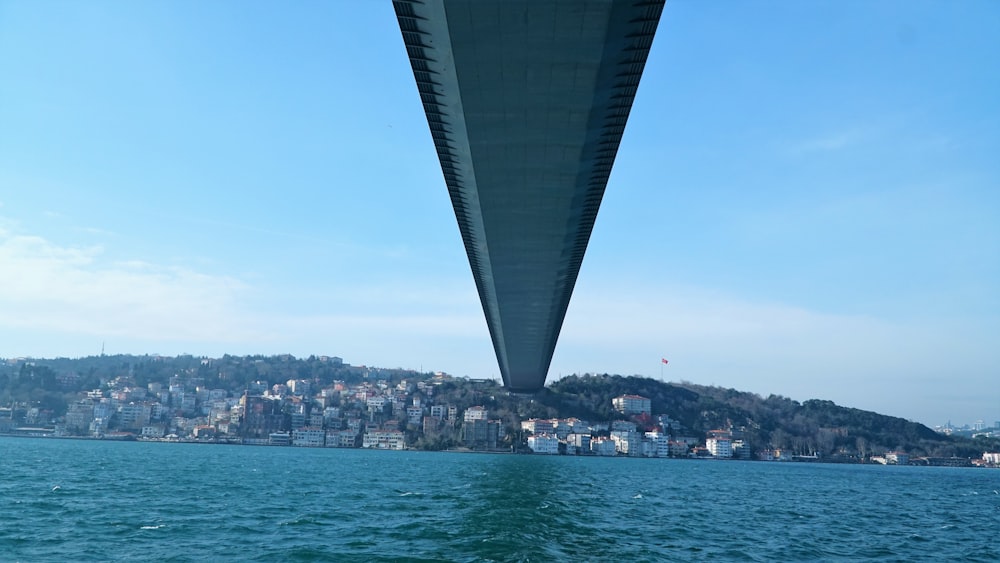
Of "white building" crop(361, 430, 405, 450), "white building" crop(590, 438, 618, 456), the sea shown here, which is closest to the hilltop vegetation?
"white building" crop(361, 430, 405, 450)

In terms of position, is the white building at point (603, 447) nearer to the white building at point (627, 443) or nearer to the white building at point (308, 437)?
the white building at point (627, 443)

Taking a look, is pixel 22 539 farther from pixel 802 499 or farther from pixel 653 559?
pixel 802 499

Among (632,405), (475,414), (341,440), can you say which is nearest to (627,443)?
(632,405)

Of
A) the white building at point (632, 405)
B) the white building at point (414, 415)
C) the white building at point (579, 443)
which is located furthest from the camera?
the white building at point (632, 405)

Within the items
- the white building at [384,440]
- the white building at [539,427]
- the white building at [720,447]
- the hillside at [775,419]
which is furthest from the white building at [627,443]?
the white building at [384,440]

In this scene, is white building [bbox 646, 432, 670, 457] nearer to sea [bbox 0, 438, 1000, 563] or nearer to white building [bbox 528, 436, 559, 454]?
white building [bbox 528, 436, 559, 454]

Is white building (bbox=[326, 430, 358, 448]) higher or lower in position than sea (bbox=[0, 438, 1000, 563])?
lower
